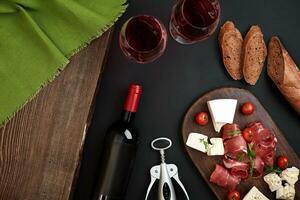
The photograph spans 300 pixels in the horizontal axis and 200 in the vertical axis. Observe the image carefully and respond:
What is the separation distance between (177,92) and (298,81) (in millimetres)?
365

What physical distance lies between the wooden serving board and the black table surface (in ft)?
0.08

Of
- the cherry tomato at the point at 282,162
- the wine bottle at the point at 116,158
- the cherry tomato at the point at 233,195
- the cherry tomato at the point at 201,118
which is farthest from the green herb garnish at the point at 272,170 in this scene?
the wine bottle at the point at 116,158

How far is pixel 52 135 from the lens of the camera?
46.8 inches

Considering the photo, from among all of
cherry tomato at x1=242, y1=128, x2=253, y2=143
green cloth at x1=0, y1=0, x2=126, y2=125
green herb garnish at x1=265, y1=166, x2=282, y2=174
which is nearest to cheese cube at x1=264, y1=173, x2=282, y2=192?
green herb garnish at x1=265, y1=166, x2=282, y2=174

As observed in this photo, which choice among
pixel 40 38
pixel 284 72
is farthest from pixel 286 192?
pixel 40 38

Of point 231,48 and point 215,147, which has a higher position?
point 231,48

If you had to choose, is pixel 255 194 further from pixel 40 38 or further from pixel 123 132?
pixel 40 38

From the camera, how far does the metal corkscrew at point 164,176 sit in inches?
49.2

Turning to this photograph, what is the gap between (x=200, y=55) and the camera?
1.30m

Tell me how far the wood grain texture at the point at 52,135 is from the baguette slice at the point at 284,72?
1.67 feet

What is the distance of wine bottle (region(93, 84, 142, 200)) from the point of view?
1.19m

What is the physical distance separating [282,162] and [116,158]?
20.6 inches

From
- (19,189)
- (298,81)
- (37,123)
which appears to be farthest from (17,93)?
(298,81)

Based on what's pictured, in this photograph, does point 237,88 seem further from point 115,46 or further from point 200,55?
point 115,46
